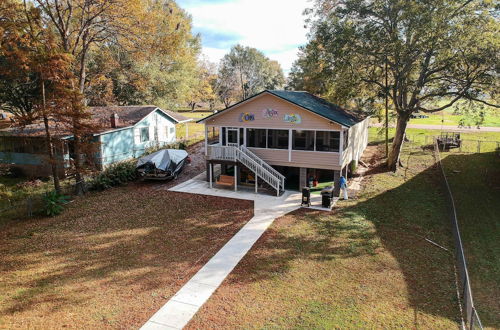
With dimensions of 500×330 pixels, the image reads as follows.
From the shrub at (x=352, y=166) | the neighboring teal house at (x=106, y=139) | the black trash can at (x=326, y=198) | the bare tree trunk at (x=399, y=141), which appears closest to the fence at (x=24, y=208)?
the neighboring teal house at (x=106, y=139)

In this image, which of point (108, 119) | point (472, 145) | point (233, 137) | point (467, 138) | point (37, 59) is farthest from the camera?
point (467, 138)

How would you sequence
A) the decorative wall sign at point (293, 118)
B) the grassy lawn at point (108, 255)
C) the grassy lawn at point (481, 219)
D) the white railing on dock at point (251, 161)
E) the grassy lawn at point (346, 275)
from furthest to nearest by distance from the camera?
the white railing on dock at point (251, 161) < the decorative wall sign at point (293, 118) < the grassy lawn at point (481, 219) < the grassy lawn at point (108, 255) < the grassy lawn at point (346, 275)

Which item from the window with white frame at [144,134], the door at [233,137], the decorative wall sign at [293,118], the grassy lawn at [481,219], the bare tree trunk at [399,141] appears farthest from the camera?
the window with white frame at [144,134]

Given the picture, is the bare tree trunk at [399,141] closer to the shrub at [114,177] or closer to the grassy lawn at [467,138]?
the grassy lawn at [467,138]

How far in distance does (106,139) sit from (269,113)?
14.4 meters

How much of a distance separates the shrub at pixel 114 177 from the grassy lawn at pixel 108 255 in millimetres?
1232

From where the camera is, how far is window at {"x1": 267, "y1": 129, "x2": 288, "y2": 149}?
21.0 meters

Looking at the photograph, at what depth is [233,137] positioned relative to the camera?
73.3ft

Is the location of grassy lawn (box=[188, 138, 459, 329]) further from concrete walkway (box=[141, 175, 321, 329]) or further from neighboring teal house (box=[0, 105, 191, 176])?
neighboring teal house (box=[0, 105, 191, 176])

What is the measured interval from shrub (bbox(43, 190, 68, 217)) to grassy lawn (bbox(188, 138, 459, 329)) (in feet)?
36.0

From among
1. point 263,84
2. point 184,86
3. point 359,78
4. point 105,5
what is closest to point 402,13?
point 359,78

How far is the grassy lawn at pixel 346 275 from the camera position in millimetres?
→ 9086

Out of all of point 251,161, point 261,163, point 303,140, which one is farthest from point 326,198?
point 251,161

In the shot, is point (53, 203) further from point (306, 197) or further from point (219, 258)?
point (306, 197)
